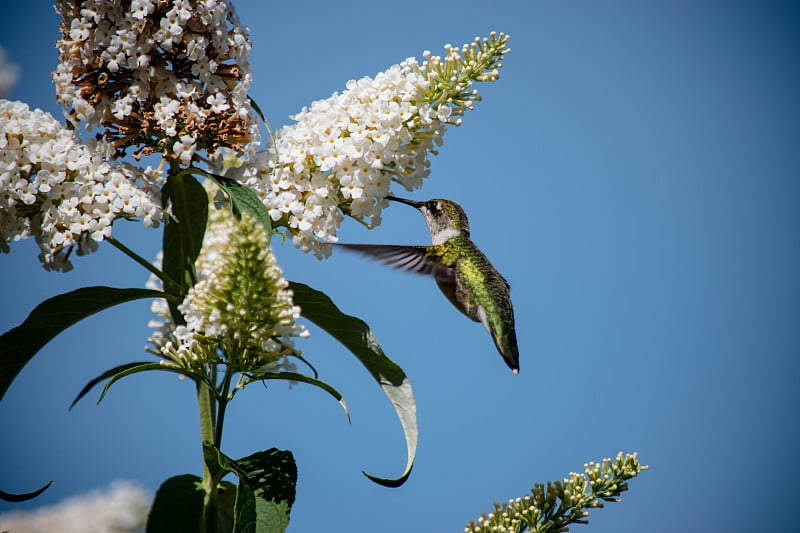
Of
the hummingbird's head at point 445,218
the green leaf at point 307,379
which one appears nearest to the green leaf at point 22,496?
the green leaf at point 307,379

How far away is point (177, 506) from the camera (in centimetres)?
178

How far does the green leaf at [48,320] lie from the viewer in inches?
68.9

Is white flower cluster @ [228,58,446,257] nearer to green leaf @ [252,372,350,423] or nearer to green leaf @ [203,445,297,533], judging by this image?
green leaf @ [252,372,350,423]

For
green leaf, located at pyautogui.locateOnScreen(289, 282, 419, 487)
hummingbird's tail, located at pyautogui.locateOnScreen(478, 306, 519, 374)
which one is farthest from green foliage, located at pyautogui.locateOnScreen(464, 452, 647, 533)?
hummingbird's tail, located at pyautogui.locateOnScreen(478, 306, 519, 374)

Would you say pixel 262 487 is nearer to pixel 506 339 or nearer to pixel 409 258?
pixel 409 258

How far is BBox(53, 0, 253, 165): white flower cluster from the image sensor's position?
173cm

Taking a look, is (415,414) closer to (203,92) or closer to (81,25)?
(203,92)

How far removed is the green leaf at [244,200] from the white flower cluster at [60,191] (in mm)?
155

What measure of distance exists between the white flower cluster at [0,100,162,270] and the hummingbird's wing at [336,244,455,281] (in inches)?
29.6

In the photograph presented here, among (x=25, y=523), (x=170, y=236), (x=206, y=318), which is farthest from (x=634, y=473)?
(x=25, y=523)

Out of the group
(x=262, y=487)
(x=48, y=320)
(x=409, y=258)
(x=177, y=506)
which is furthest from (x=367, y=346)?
(x=409, y=258)

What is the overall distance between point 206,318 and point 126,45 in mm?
663

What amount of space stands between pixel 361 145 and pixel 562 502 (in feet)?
3.43

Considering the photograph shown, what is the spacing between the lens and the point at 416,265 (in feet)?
9.06
